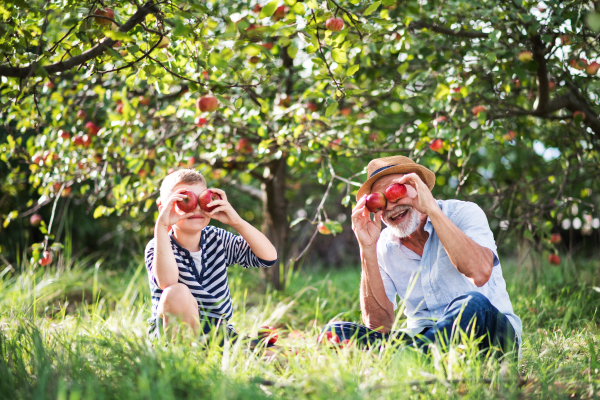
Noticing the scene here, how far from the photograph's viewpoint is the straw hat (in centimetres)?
238

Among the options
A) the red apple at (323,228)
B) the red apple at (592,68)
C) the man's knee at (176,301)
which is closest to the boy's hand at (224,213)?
the man's knee at (176,301)

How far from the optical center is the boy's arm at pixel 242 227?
7.14 ft

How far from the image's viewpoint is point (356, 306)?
3748mm

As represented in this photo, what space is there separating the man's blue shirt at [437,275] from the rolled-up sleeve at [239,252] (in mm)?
627

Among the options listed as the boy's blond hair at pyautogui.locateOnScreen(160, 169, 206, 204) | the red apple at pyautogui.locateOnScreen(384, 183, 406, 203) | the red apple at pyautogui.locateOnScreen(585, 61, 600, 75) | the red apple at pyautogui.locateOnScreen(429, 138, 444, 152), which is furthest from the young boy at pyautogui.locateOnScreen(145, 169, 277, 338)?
the red apple at pyautogui.locateOnScreen(585, 61, 600, 75)

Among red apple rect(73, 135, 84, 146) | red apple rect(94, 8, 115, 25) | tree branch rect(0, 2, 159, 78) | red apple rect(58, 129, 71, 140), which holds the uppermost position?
red apple rect(94, 8, 115, 25)

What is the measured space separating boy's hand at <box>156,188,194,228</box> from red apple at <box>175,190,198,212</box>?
0.7 inches

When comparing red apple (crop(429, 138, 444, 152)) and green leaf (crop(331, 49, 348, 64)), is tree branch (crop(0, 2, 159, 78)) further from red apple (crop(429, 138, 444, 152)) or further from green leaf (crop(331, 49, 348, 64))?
red apple (crop(429, 138, 444, 152))

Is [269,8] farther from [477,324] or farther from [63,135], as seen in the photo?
[63,135]

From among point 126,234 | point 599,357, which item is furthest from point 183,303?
point 126,234

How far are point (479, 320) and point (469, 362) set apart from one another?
0.89ft


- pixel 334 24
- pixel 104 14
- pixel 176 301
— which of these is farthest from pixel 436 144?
pixel 104 14

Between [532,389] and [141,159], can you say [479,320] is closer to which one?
[532,389]

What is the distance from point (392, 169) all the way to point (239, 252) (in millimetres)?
867
